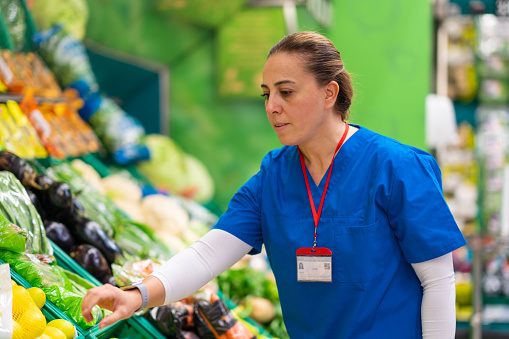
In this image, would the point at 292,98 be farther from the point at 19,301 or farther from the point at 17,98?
the point at 17,98

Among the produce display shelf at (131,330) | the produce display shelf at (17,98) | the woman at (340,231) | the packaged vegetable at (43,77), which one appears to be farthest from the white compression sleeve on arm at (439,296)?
the packaged vegetable at (43,77)

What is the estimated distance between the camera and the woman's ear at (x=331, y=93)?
1800mm

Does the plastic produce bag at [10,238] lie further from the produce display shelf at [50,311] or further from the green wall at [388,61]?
the green wall at [388,61]

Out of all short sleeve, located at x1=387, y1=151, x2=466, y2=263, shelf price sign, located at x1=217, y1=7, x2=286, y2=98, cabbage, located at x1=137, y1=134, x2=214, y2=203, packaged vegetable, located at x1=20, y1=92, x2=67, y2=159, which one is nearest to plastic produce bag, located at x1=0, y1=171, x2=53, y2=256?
packaged vegetable, located at x1=20, y1=92, x2=67, y2=159

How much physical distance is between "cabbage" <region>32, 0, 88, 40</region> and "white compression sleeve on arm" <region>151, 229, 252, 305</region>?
233cm

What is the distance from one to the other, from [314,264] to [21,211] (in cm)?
103

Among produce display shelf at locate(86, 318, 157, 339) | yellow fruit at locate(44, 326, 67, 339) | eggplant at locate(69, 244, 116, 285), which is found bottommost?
produce display shelf at locate(86, 318, 157, 339)

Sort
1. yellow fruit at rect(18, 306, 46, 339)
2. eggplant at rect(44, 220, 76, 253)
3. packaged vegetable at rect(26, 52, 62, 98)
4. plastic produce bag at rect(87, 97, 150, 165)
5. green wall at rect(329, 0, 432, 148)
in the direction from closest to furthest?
1. yellow fruit at rect(18, 306, 46, 339)
2. eggplant at rect(44, 220, 76, 253)
3. packaged vegetable at rect(26, 52, 62, 98)
4. plastic produce bag at rect(87, 97, 150, 165)
5. green wall at rect(329, 0, 432, 148)

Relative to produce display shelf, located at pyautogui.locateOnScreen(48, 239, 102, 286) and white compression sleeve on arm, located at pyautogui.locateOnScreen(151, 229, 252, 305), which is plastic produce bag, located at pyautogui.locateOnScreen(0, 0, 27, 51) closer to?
produce display shelf, located at pyautogui.locateOnScreen(48, 239, 102, 286)

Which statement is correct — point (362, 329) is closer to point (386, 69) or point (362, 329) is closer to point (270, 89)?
point (270, 89)

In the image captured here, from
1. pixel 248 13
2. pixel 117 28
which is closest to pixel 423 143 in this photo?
pixel 248 13

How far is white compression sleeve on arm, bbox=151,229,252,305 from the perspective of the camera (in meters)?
1.77

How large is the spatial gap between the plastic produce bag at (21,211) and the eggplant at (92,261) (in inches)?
7.1

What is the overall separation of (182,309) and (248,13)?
9.28ft
